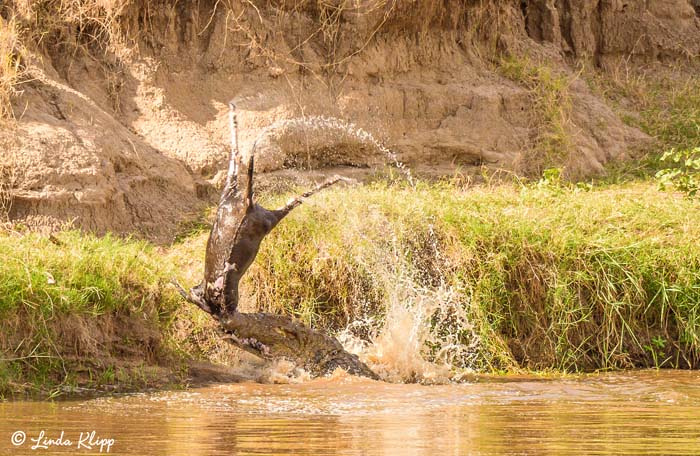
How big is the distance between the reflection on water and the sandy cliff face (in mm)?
2566

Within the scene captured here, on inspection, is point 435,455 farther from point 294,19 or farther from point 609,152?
point 609,152

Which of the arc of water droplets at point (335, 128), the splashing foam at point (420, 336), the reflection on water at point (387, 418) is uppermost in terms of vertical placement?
the arc of water droplets at point (335, 128)

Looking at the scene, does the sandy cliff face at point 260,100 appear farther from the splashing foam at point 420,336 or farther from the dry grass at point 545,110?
the splashing foam at point 420,336

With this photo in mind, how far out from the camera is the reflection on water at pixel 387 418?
447 cm

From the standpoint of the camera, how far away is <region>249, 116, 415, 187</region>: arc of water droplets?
30.7ft

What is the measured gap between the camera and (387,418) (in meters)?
5.18

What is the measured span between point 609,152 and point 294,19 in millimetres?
3331

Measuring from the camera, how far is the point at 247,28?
31.4ft

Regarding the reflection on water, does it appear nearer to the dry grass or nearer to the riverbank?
the riverbank

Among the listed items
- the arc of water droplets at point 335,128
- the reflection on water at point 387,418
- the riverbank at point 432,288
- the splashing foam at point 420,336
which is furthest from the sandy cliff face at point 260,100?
the reflection on water at point 387,418

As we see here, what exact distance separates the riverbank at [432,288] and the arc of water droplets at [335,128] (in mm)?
1817

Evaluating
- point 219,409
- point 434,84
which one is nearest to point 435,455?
point 219,409

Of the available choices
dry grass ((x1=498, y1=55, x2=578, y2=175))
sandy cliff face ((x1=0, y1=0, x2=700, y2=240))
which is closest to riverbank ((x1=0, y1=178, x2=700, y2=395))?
sandy cliff face ((x1=0, y1=0, x2=700, y2=240))

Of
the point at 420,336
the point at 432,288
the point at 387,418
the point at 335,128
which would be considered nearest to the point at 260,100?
the point at 335,128
